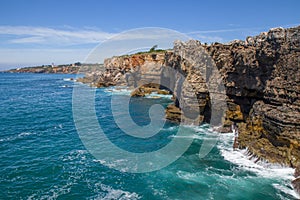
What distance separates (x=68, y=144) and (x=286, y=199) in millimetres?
25076

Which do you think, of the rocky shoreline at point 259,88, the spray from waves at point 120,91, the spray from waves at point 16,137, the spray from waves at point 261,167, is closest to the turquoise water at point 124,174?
the spray from waves at point 261,167

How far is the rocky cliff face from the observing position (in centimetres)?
2316

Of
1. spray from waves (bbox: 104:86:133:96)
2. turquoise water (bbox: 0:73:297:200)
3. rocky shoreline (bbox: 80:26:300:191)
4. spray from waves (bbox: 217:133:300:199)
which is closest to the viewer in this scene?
turquoise water (bbox: 0:73:297:200)

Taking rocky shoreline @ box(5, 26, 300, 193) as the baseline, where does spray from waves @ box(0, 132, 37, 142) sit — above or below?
below

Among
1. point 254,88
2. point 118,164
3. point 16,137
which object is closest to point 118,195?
point 118,164

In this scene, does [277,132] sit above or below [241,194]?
above

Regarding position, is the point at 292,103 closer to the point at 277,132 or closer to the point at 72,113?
the point at 277,132

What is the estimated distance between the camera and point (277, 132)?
77.5ft

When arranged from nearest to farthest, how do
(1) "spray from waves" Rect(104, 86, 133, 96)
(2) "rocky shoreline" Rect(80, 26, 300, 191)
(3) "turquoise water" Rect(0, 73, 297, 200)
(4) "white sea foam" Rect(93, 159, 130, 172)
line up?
(3) "turquoise water" Rect(0, 73, 297, 200) → (2) "rocky shoreline" Rect(80, 26, 300, 191) → (4) "white sea foam" Rect(93, 159, 130, 172) → (1) "spray from waves" Rect(104, 86, 133, 96)

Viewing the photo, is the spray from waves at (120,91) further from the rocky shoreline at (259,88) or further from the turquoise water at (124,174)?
the turquoise water at (124,174)

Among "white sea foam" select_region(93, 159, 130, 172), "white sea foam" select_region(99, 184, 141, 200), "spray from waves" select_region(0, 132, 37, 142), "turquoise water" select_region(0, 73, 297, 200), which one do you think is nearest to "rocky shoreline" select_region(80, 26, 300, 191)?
"turquoise water" select_region(0, 73, 297, 200)

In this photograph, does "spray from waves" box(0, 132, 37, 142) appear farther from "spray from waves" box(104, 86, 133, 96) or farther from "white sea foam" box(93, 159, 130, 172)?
"spray from waves" box(104, 86, 133, 96)

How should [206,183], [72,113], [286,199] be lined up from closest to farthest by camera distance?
[286,199] → [206,183] → [72,113]

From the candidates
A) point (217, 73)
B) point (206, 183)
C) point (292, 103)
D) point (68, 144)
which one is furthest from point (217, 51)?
point (68, 144)
